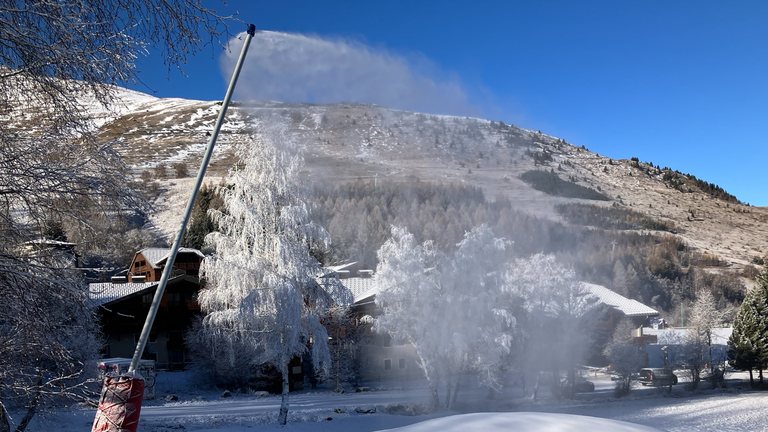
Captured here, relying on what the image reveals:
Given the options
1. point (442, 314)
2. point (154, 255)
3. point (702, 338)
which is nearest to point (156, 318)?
point (154, 255)

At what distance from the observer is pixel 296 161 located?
20.4 meters

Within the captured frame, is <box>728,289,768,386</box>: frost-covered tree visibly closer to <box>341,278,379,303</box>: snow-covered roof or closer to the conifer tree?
the conifer tree

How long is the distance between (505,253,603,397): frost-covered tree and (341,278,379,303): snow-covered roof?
914cm

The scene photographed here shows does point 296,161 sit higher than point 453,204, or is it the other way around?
point 453,204

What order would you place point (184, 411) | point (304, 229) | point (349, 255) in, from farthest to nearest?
point (349, 255) → point (184, 411) → point (304, 229)

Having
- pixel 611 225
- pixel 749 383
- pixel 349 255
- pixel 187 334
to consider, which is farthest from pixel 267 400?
pixel 611 225

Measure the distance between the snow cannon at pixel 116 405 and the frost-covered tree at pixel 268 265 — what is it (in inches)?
610

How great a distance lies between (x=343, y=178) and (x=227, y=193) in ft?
148

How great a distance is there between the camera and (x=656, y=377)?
33531 millimetres

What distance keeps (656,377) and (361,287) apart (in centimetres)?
1945

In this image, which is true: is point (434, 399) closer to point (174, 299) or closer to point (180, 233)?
point (174, 299)

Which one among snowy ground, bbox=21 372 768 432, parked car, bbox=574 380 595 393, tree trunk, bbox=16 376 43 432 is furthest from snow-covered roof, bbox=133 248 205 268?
tree trunk, bbox=16 376 43 432

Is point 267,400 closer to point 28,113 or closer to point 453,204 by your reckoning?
point 28,113

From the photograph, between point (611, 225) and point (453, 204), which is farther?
point (611, 225)
